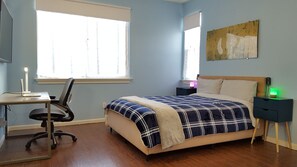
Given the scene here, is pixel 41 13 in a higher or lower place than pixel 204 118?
higher

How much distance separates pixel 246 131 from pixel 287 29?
61.6 inches

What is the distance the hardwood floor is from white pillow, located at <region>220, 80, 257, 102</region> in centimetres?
70

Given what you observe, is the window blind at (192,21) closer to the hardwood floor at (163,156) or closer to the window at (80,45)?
the window at (80,45)

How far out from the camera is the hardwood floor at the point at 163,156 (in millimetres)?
2535

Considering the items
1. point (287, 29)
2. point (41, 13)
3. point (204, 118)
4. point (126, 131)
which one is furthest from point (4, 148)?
point (287, 29)

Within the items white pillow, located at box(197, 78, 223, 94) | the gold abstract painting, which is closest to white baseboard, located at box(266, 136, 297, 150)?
white pillow, located at box(197, 78, 223, 94)

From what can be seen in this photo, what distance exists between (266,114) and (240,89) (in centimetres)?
66

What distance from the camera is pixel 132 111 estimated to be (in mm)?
2838

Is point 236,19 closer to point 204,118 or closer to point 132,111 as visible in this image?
point 204,118

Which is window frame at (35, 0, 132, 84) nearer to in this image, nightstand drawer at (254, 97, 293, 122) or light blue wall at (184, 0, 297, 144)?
light blue wall at (184, 0, 297, 144)

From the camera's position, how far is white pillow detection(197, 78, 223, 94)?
4.08 metres

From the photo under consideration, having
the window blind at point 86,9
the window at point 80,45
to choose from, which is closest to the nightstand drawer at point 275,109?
the window at point 80,45

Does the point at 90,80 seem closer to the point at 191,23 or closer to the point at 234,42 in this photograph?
the point at 191,23

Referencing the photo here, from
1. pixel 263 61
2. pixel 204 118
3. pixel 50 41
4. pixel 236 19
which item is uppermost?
pixel 236 19
